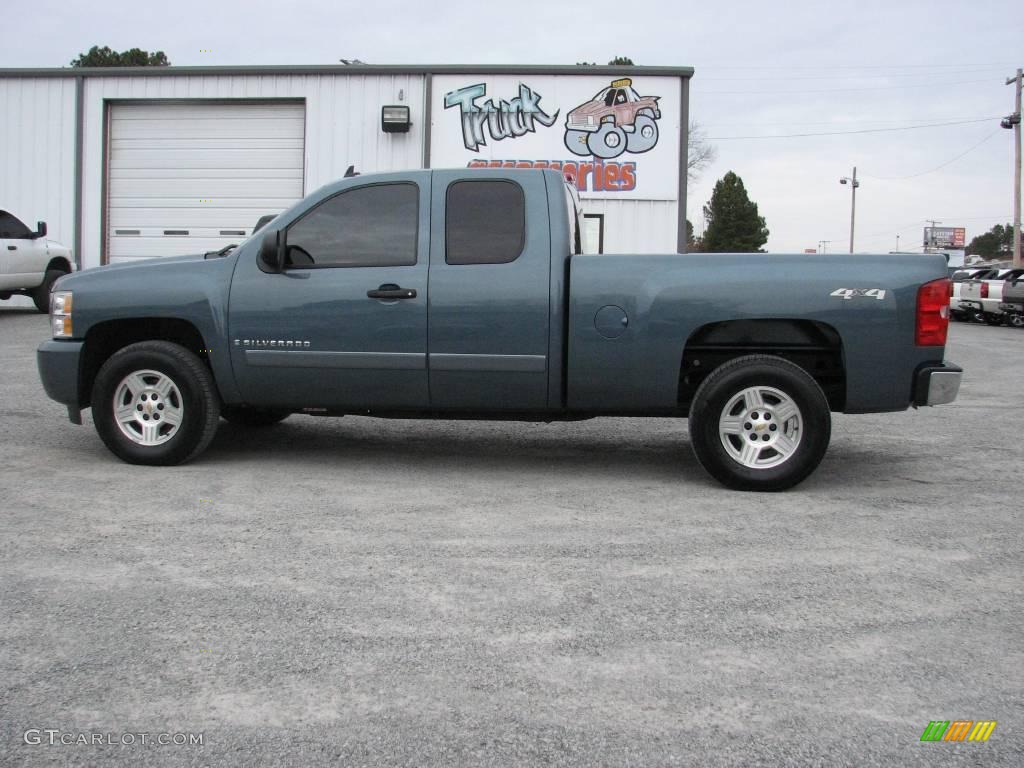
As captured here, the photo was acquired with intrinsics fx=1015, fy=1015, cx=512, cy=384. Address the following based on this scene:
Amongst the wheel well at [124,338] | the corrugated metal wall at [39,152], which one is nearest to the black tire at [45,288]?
the corrugated metal wall at [39,152]

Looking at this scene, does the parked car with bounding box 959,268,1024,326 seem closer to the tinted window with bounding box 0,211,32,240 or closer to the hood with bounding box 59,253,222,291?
the tinted window with bounding box 0,211,32,240

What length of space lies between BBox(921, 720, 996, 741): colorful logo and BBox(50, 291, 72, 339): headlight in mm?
5500

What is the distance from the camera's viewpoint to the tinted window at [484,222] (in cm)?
609

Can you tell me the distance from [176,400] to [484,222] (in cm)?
222

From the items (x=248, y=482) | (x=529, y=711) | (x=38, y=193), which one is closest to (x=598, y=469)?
(x=248, y=482)

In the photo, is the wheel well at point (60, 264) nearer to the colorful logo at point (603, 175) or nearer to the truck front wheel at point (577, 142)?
the colorful logo at point (603, 175)

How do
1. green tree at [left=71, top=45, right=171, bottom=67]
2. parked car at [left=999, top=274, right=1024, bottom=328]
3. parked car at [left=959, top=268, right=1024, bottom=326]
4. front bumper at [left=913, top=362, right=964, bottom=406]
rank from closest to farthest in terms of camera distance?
front bumper at [left=913, top=362, right=964, bottom=406] → parked car at [left=999, top=274, right=1024, bottom=328] → parked car at [left=959, top=268, right=1024, bottom=326] → green tree at [left=71, top=45, right=171, bottom=67]

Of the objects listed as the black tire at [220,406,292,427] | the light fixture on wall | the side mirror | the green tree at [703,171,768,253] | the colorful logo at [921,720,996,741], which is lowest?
the colorful logo at [921,720,996,741]

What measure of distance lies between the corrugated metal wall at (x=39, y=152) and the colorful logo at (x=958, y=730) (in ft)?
67.3

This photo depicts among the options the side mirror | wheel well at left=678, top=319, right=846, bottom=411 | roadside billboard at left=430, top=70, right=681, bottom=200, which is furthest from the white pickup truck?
wheel well at left=678, top=319, right=846, bottom=411

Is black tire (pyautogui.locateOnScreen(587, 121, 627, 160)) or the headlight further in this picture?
black tire (pyautogui.locateOnScreen(587, 121, 627, 160))

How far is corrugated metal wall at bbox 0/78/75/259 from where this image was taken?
20406 millimetres

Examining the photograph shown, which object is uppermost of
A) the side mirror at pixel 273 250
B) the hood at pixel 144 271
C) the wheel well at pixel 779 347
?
the side mirror at pixel 273 250

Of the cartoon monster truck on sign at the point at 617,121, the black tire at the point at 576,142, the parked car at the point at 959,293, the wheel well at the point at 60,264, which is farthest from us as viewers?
the parked car at the point at 959,293
